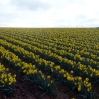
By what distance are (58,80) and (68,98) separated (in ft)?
4.53

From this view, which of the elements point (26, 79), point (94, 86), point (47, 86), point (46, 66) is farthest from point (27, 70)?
point (94, 86)

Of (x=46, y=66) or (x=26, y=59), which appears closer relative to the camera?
(x=46, y=66)

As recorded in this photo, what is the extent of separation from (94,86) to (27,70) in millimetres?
2672

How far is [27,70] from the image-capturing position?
992 centimetres

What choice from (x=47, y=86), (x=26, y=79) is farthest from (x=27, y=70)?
(x=47, y=86)

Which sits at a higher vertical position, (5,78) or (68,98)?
(5,78)

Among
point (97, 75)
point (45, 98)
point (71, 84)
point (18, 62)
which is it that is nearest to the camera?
point (45, 98)

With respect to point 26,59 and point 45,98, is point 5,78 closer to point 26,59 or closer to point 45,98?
point 45,98

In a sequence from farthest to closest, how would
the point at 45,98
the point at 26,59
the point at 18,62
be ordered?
the point at 26,59 < the point at 18,62 < the point at 45,98

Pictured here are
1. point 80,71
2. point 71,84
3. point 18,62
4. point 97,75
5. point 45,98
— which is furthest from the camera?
point 18,62

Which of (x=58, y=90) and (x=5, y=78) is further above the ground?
(x=5, y=78)

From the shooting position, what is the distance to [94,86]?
365 inches

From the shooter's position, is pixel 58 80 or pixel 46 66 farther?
pixel 46 66

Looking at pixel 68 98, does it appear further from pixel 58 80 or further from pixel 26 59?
pixel 26 59
